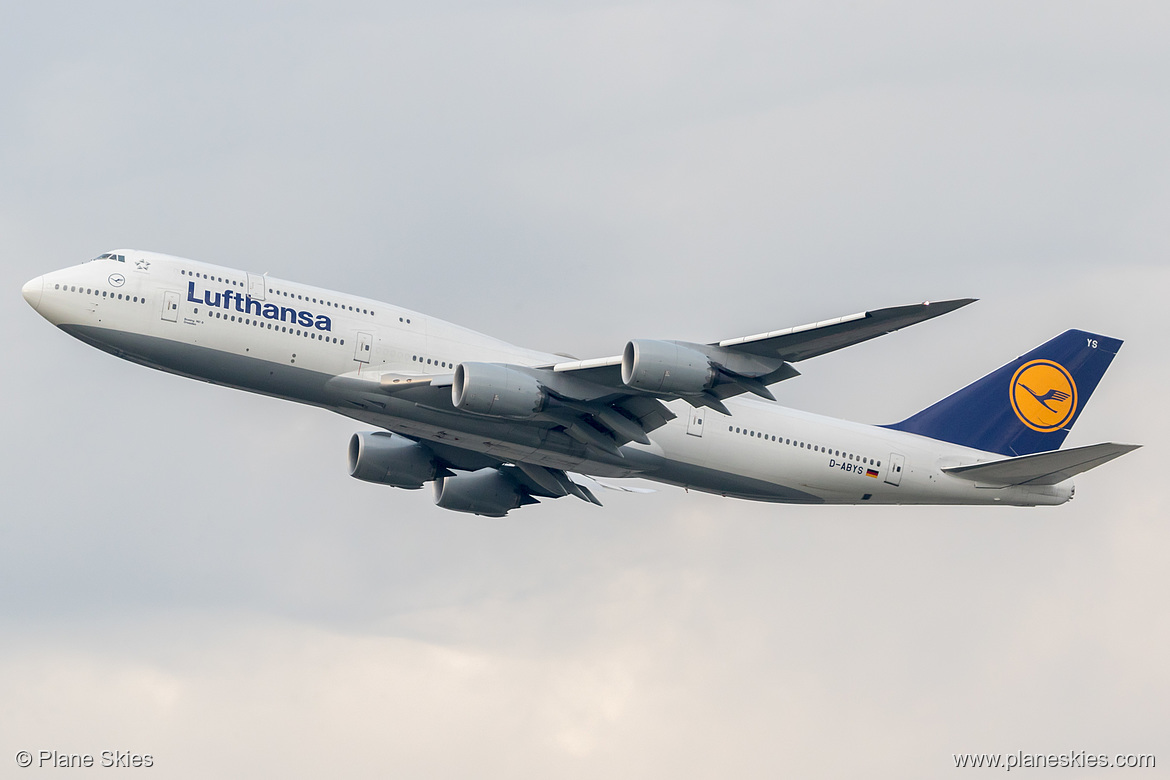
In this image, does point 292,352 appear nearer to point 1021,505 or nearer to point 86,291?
point 86,291

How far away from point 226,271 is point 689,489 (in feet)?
58.6

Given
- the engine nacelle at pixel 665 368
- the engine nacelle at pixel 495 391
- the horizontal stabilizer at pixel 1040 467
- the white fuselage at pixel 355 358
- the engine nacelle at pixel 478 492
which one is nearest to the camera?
the engine nacelle at pixel 665 368

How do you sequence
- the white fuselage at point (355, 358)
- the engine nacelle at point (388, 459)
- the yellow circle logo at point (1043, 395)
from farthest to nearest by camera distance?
the yellow circle logo at point (1043, 395), the engine nacelle at point (388, 459), the white fuselage at point (355, 358)

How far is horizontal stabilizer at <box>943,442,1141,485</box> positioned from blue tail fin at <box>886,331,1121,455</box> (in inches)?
79.5

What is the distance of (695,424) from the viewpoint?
4897cm

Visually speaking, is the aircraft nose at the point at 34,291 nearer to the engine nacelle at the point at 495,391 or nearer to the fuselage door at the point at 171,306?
the fuselage door at the point at 171,306

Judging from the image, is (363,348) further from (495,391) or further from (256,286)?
(495,391)

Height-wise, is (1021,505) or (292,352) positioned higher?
(292,352)

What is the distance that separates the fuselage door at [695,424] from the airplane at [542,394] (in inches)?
1.9

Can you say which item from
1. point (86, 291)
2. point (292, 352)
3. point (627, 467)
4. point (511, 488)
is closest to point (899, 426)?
point (627, 467)

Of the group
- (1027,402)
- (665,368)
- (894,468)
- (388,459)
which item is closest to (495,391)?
(665,368)

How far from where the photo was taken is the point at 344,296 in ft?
149

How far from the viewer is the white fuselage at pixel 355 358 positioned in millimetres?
43156

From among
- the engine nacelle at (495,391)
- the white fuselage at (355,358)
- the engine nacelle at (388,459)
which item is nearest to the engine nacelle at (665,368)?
the engine nacelle at (495,391)
